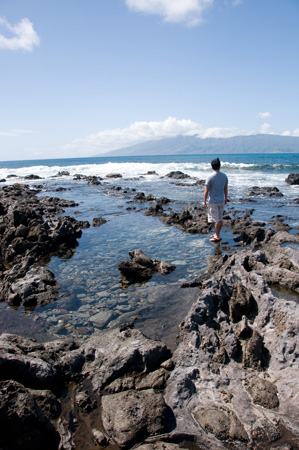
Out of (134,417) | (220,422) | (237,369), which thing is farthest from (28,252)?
(220,422)

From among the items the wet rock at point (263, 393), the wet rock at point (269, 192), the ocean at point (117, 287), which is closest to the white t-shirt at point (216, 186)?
the ocean at point (117, 287)

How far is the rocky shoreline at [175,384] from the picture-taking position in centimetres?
289

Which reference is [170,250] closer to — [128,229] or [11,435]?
[128,229]

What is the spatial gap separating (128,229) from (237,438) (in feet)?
34.3

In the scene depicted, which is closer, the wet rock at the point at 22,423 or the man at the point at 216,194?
the wet rock at the point at 22,423

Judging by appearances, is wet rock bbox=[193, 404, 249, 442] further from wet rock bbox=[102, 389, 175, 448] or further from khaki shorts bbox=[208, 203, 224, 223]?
khaki shorts bbox=[208, 203, 224, 223]

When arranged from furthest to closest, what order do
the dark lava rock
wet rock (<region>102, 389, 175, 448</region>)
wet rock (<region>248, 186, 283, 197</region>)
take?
wet rock (<region>248, 186, 283, 197</region>), the dark lava rock, wet rock (<region>102, 389, 175, 448</region>)

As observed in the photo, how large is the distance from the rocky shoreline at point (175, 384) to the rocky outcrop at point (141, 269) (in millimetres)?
2473

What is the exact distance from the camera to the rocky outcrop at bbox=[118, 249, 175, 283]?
24.3 ft

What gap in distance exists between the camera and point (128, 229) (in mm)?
12977

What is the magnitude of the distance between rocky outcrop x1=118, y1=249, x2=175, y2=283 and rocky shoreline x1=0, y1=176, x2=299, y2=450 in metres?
2.47

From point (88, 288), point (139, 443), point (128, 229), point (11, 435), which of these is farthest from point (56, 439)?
point (128, 229)

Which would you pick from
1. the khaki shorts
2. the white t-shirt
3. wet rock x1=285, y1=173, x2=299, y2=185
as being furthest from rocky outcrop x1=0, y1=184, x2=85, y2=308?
wet rock x1=285, y1=173, x2=299, y2=185

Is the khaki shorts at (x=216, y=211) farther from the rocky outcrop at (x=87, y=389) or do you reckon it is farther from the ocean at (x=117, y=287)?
the rocky outcrop at (x=87, y=389)
